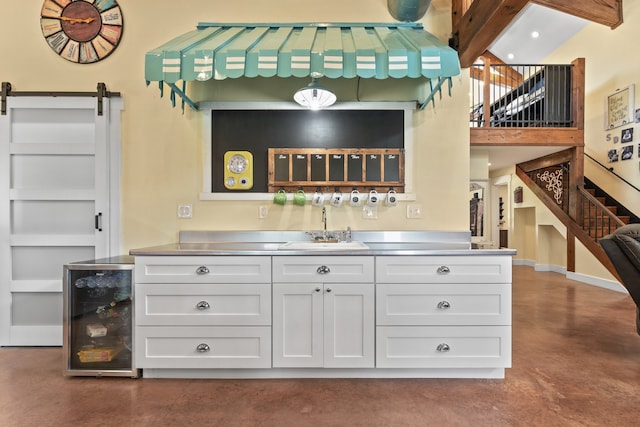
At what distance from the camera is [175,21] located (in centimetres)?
284

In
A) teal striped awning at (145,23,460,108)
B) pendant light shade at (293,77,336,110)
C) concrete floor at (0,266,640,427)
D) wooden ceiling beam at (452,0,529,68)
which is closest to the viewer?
concrete floor at (0,266,640,427)

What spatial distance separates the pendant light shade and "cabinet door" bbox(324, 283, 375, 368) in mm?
1431

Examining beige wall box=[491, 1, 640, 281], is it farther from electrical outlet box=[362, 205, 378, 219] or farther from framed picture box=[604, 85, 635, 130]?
electrical outlet box=[362, 205, 378, 219]

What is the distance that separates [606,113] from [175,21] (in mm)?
6864

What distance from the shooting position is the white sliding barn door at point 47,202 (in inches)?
109

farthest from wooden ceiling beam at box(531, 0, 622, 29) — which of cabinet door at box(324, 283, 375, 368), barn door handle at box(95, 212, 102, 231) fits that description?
barn door handle at box(95, 212, 102, 231)

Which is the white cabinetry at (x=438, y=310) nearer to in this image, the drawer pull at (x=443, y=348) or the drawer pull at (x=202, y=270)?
the drawer pull at (x=443, y=348)

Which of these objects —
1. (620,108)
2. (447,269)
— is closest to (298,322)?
(447,269)

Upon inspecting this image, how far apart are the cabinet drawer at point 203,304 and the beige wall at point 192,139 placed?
790 mm

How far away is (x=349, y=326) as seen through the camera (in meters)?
2.13

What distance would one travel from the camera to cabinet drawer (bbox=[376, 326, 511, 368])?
2129 mm

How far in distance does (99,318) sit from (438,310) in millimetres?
2320

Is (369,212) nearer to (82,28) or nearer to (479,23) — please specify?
(479,23)

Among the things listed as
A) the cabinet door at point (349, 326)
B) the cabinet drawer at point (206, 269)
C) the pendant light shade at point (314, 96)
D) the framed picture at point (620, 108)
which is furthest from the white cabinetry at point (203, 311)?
the framed picture at point (620, 108)
